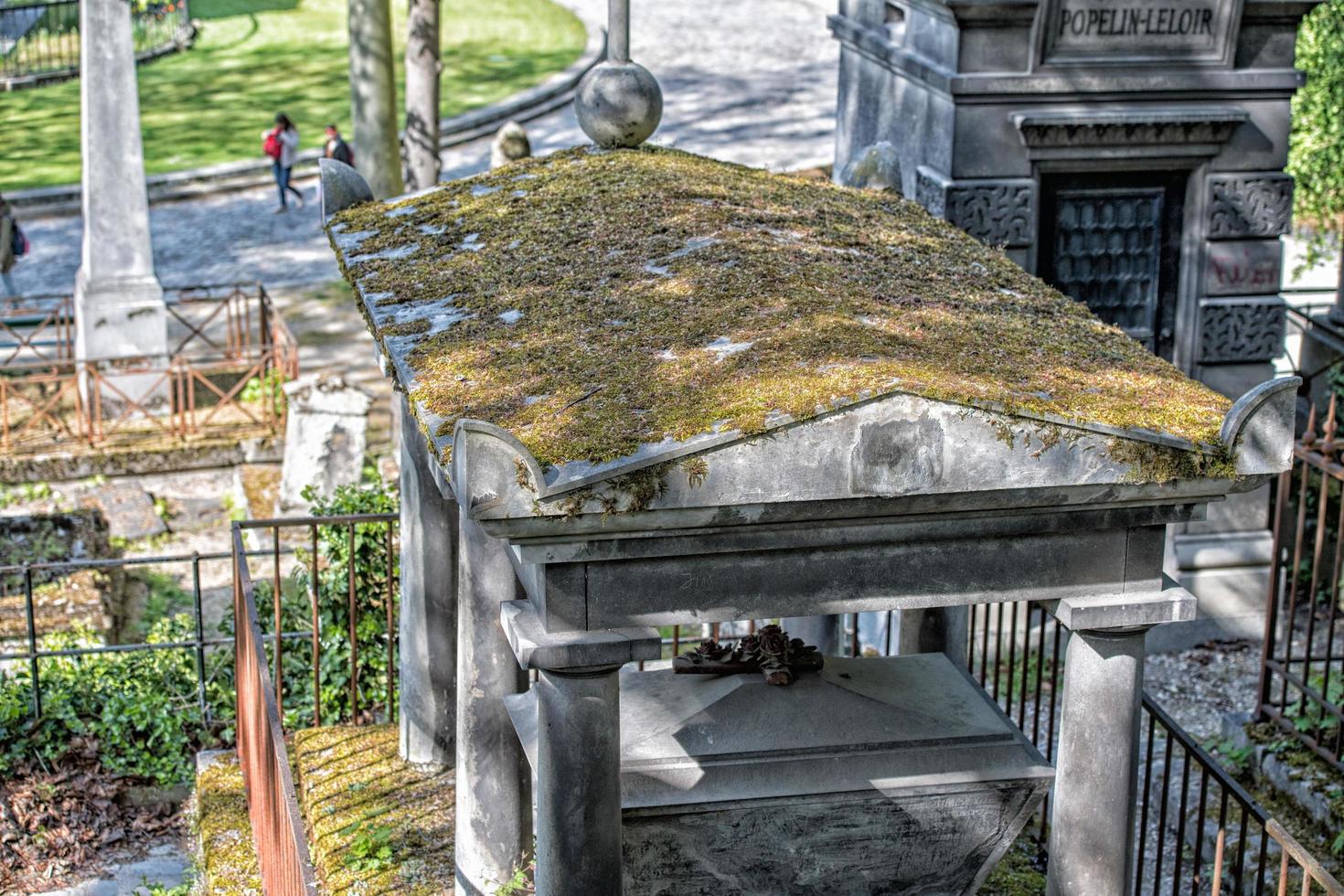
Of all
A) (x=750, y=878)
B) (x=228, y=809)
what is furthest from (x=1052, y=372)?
(x=228, y=809)

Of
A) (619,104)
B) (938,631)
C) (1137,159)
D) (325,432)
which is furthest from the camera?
(325,432)

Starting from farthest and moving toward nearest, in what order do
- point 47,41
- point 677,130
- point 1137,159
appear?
1. point 47,41
2. point 677,130
3. point 1137,159

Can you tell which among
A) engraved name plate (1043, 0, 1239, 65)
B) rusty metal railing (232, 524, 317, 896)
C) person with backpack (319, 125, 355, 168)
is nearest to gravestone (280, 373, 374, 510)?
rusty metal railing (232, 524, 317, 896)

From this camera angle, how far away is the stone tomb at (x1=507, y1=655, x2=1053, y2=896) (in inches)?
195

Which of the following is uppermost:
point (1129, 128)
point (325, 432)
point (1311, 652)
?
point (1129, 128)

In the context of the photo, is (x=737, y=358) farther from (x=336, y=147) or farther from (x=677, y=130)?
(x=677, y=130)

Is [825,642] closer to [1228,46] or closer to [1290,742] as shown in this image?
[1290,742]

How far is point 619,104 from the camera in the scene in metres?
6.26

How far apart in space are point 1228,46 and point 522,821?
6.21 metres

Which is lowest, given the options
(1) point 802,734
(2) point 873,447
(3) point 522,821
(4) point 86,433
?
(4) point 86,433

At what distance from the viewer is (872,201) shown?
627 cm

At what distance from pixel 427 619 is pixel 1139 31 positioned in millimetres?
5325

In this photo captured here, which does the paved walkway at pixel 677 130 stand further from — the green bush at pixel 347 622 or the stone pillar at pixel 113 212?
the green bush at pixel 347 622

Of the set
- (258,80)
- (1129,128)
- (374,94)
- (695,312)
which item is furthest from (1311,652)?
(258,80)
